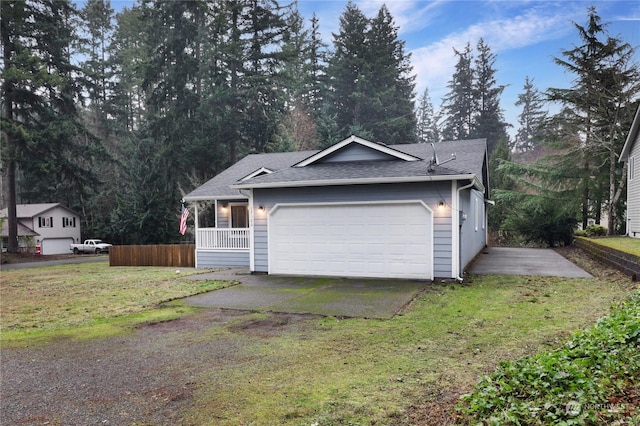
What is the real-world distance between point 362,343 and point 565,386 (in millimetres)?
2431

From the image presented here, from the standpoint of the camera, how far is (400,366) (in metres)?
4.13

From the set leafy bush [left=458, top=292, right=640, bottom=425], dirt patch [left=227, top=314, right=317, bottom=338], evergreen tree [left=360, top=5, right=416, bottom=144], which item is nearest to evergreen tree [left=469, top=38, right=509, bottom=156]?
evergreen tree [left=360, top=5, right=416, bottom=144]

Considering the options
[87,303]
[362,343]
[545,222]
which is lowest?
[87,303]

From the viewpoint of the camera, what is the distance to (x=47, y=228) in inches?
1217

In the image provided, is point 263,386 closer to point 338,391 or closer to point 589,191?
point 338,391

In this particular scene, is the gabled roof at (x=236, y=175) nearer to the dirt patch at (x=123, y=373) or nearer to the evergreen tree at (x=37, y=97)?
the dirt patch at (x=123, y=373)

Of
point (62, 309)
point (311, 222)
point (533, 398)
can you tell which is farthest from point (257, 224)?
point (533, 398)

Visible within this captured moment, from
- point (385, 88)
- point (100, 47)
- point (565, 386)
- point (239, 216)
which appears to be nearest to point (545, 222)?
point (239, 216)

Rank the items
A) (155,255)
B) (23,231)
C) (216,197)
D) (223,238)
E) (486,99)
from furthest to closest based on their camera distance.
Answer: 1. (486,99)
2. (23,231)
3. (155,255)
4. (216,197)
5. (223,238)

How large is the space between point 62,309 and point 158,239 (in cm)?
1850

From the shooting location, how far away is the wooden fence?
15406 mm

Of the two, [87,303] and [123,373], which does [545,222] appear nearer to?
[87,303]

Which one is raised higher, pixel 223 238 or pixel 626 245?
pixel 223 238

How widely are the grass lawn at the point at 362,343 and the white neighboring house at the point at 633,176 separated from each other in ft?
29.0
